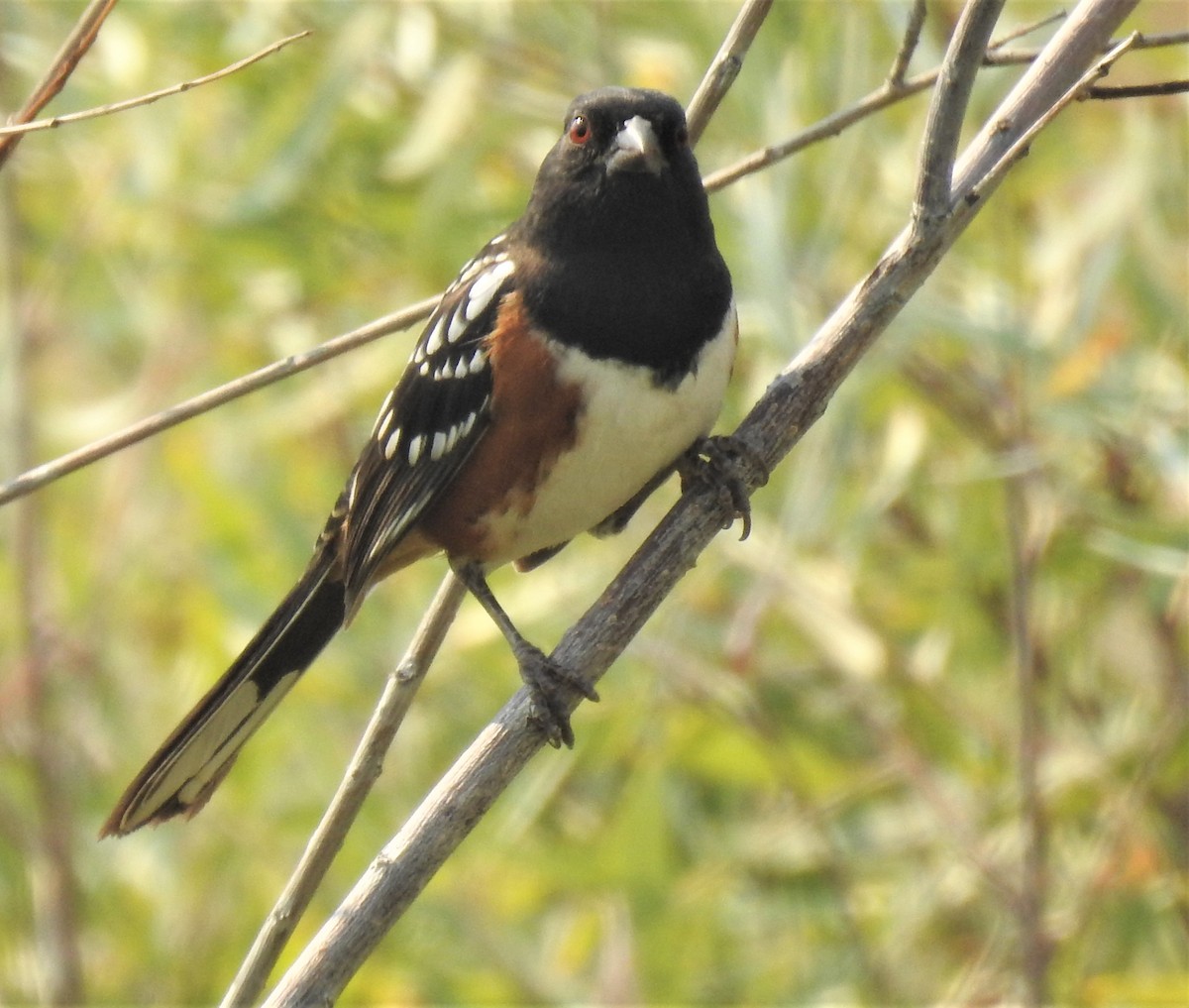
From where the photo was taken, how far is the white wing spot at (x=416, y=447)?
8.67 feet

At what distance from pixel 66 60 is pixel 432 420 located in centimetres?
97

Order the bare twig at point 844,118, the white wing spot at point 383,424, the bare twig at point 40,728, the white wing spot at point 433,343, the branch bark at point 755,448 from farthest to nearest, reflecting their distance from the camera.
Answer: the bare twig at point 40,728, the white wing spot at point 383,424, the white wing spot at point 433,343, the bare twig at point 844,118, the branch bark at point 755,448

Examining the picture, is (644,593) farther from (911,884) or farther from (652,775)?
(911,884)

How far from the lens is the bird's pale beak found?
2.38 metres

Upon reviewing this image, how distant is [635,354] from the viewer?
2414 millimetres

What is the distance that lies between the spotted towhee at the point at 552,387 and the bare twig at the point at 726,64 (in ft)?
0.49

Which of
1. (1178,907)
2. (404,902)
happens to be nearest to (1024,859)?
(1178,907)

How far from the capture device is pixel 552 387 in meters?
2.45

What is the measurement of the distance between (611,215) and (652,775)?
1.06 m

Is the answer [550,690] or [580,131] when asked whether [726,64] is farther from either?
[550,690]

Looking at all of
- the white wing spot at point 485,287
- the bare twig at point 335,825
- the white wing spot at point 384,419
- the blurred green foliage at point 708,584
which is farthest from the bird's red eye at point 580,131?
the bare twig at point 335,825

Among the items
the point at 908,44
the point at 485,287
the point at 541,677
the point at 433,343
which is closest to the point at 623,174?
the point at 485,287

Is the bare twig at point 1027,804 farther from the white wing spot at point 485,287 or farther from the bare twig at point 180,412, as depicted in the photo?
the bare twig at point 180,412

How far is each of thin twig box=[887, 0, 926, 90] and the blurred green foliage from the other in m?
0.61
